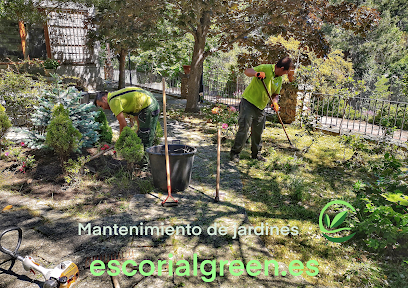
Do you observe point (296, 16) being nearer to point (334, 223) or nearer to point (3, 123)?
point (334, 223)

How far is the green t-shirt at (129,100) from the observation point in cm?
436

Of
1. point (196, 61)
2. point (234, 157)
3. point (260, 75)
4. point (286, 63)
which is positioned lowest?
point (234, 157)

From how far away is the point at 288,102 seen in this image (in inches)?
357

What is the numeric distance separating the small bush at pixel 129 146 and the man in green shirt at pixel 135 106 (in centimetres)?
20

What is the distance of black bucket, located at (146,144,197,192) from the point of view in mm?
4103

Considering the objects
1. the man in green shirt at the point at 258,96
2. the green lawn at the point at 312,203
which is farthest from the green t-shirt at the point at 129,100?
the green lawn at the point at 312,203

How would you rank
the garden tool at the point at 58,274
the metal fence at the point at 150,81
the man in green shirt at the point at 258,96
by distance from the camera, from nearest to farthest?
the garden tool at the point at 58,274, the man in green shirt at the point at 258,96, the metal fence at the point at 150,81

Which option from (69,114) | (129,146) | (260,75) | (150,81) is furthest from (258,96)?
(150,81)

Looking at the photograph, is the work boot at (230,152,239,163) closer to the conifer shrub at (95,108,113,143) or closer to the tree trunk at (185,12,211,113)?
the conifer shrub at (95,108,113,143)

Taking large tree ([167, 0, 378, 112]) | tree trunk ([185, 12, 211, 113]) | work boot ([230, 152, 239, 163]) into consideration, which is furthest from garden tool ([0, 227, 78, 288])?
tree trunk ([185, 12, 211, 113])

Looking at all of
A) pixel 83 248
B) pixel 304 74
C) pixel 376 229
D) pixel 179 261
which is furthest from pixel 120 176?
pixel 304 74

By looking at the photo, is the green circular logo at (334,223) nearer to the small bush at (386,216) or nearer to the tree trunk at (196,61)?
the small bush at (386,216)

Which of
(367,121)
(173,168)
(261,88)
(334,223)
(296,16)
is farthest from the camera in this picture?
(367,121)

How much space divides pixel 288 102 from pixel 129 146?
241 inches
